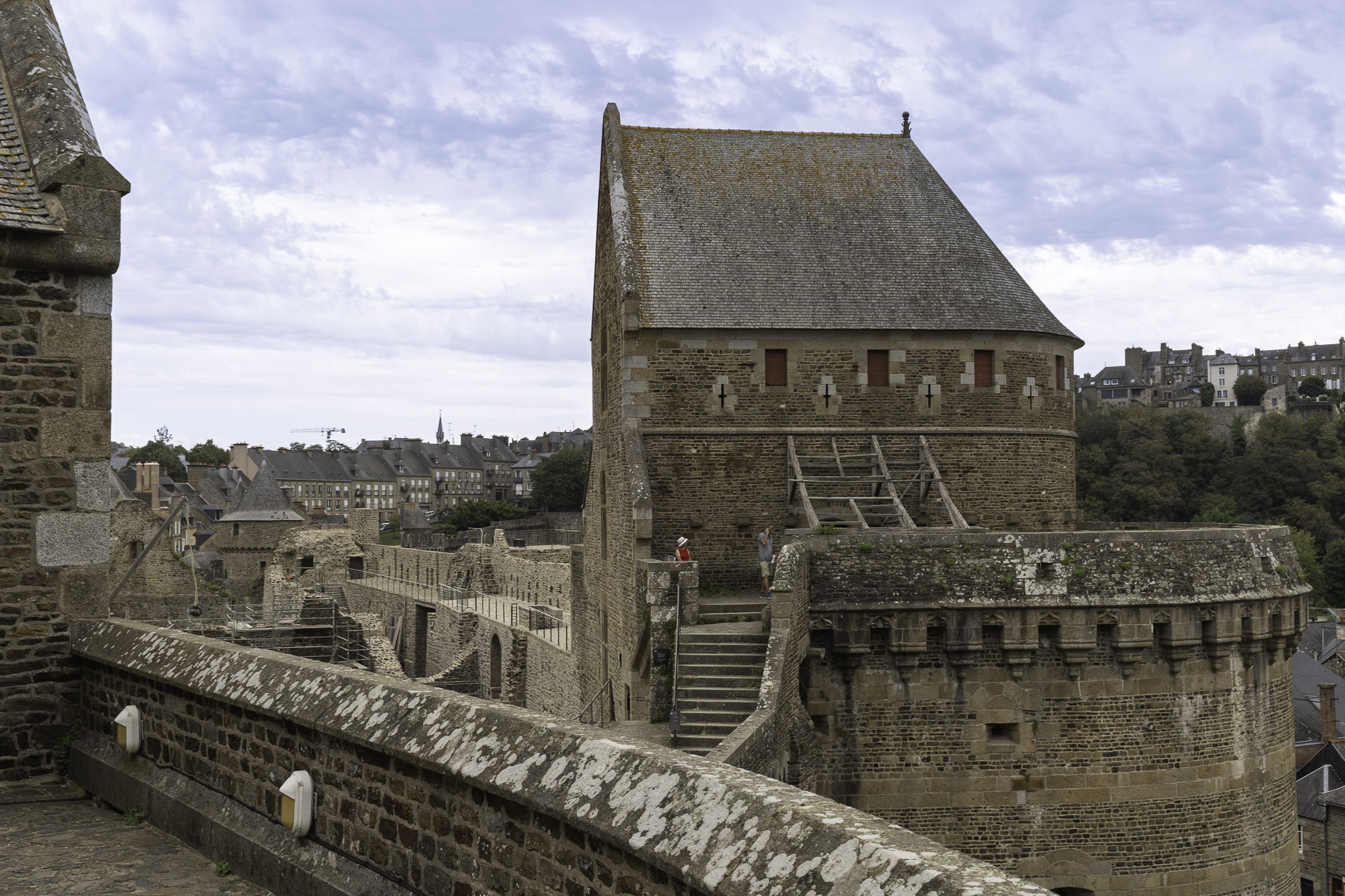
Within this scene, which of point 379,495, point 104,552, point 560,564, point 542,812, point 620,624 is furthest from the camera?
point 379,495

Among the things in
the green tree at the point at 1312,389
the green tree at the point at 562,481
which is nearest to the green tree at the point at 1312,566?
the green tree at the point at 562,481

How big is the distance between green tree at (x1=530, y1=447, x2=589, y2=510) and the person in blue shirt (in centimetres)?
7893

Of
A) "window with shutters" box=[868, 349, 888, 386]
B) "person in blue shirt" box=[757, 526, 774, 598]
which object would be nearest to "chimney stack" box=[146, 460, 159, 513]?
"window with shutters" box=[868, 349, 888, 386]

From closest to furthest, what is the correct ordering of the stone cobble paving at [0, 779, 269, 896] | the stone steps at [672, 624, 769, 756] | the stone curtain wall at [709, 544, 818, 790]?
1. the stone cobble paving at [0, 779, 269, 896]
2. the stone curtain wall at [709, 544, 818, 790]
3. the stone steps at [672, 624, 769, 756]

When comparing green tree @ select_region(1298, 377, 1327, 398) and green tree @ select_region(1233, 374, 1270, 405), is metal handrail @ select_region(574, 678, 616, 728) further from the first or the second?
green tree @ select_region(1233, 374, 1270, 405)

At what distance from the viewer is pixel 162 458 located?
417ft

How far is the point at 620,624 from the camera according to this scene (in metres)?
20.2

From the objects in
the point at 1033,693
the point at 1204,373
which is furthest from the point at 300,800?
the point at 1204,373

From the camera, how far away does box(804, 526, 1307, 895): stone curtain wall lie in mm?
16062

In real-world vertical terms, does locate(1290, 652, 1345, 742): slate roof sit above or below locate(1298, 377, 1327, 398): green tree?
below

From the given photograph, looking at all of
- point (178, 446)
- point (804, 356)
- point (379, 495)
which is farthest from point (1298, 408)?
point (178, 446)

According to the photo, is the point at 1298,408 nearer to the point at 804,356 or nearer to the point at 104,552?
the point at 804,356

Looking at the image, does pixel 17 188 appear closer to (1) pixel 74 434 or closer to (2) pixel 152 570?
(1) pixel 74 434

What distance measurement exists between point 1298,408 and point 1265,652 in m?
113
